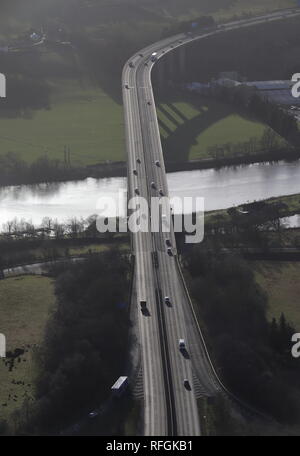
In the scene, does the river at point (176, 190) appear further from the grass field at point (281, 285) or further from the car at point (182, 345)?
the car at point (182, 345)

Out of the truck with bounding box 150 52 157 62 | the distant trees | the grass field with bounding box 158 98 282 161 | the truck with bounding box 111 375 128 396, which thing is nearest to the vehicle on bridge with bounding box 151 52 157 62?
the truck with bounding box 150 52 157 62

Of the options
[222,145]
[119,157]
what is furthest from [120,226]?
[222,145]

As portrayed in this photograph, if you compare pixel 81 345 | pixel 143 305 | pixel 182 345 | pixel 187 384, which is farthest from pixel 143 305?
pixel 187 384

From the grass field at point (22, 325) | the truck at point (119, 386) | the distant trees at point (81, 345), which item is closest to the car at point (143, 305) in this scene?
the distant trees at point (81, 345)

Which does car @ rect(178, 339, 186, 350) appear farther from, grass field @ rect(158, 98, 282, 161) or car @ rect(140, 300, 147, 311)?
grass field @ rect(158, 98, 282, 161)

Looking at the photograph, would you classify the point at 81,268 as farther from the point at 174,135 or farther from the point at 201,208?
the point at 174,135
